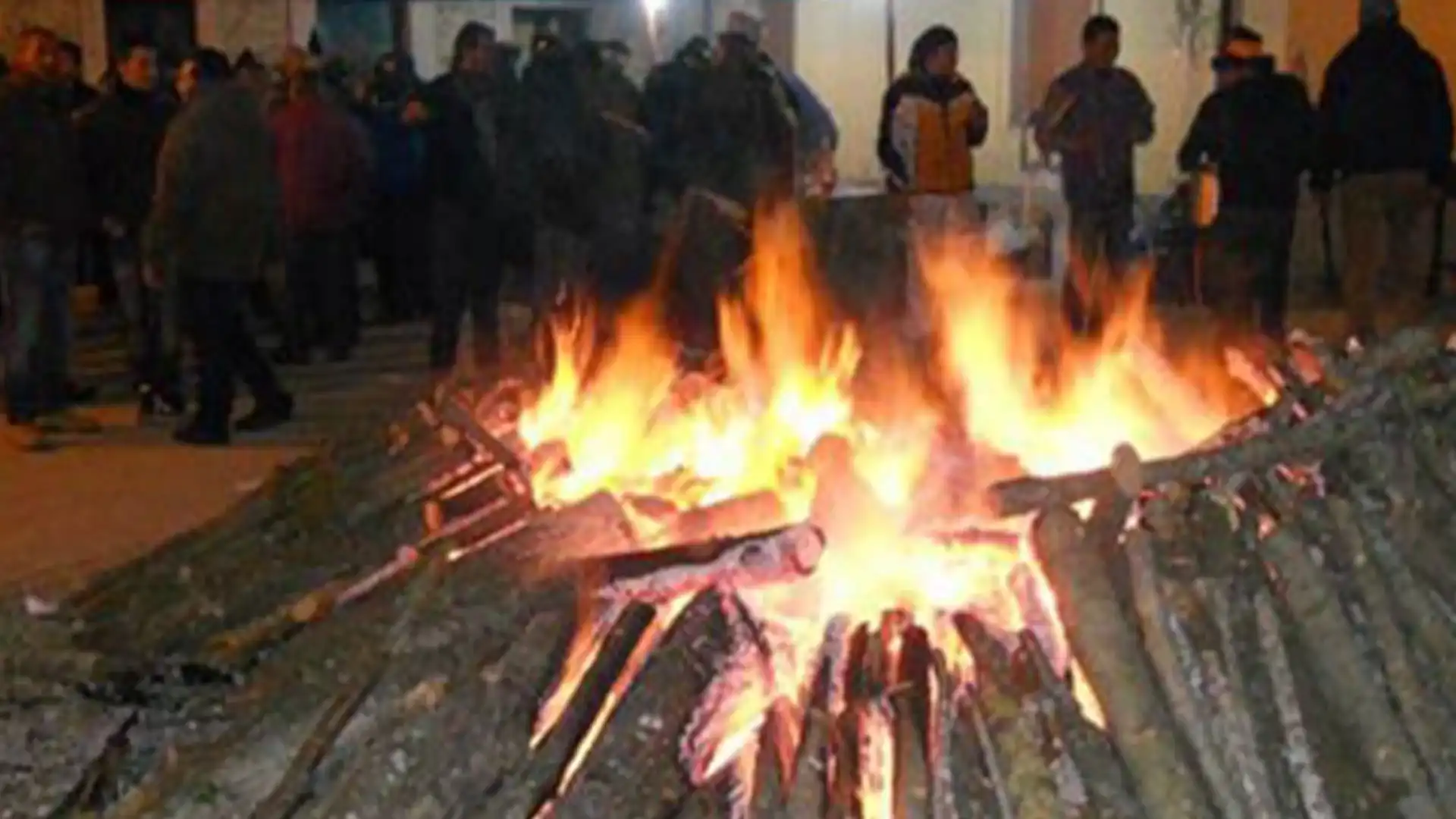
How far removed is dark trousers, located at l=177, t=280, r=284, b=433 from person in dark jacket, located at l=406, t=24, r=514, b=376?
54.9 inches

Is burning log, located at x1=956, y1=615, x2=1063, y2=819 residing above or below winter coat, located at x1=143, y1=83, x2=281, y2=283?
below

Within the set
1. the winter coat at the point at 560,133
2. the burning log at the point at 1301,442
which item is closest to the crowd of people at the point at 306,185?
the winter coat at the point at 560,133

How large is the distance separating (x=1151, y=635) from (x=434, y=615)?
182 centimetres

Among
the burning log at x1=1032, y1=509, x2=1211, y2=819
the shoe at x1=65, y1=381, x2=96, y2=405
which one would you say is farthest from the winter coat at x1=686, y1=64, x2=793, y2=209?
the burning log at x1=1032, y1=509, x2=1211, y2=819

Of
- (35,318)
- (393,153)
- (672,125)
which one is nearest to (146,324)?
(35,318)

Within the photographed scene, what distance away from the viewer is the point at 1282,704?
4984mm

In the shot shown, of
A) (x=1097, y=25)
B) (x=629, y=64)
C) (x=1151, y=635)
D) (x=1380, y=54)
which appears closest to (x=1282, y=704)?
(x=1151, y=635)

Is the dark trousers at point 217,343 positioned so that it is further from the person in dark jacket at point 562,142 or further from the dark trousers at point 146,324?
the person in dark jacket at point 562,142

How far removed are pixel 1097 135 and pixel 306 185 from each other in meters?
5.16

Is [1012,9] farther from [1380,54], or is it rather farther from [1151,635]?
[1151,635]

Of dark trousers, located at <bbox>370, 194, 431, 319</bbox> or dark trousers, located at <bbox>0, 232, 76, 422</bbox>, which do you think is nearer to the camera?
dark trousers, located at <bbox>0, 232, 76, 422</bbox>

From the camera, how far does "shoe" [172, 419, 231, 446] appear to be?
37.0ft

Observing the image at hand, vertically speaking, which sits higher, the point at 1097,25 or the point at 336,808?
the point at 1097,25

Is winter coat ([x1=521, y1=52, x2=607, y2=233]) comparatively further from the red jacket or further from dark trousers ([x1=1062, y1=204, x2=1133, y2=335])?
dark trousers ([x1=1062, y1=204, x2=1133, y2=335])
